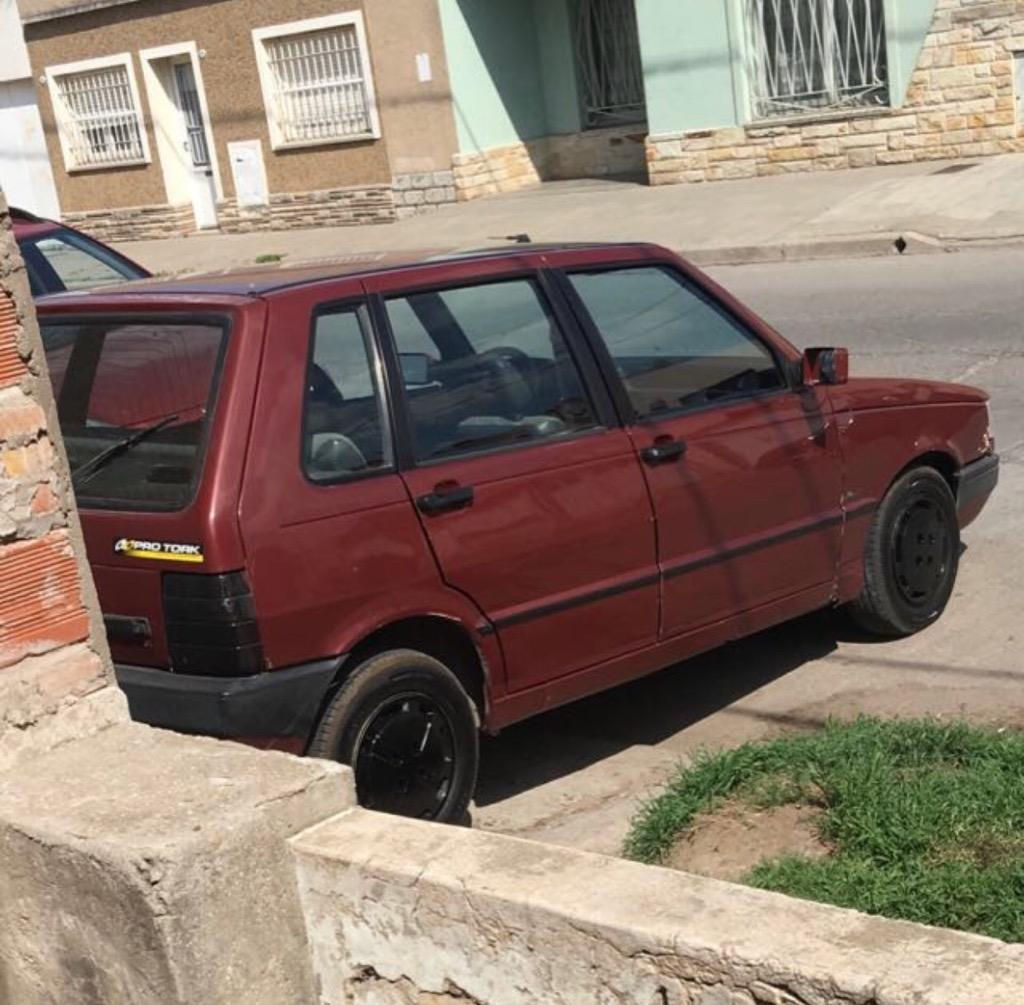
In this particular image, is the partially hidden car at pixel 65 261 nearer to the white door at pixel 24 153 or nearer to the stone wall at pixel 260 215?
the stone wall at pixel 260 215

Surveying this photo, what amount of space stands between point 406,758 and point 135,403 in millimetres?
1323

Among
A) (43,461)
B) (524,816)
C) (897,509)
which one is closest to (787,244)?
(897,509)

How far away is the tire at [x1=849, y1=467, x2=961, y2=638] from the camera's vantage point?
21.0ft

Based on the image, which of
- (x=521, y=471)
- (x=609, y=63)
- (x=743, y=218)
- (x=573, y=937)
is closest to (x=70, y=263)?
(x=521, y=471)

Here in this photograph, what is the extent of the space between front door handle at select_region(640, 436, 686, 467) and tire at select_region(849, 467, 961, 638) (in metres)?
1.13

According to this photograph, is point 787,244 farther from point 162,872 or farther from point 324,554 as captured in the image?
point 162,872

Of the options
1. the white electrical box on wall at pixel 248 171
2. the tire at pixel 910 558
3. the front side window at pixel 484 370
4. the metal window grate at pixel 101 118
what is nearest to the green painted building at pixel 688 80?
the white electrical box on wall at pixel 248 171

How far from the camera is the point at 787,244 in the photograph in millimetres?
17328

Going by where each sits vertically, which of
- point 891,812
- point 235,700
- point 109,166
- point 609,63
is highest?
point 609,63

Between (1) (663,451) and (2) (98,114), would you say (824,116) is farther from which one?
(1) (663,451)

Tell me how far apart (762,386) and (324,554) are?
2062 mm

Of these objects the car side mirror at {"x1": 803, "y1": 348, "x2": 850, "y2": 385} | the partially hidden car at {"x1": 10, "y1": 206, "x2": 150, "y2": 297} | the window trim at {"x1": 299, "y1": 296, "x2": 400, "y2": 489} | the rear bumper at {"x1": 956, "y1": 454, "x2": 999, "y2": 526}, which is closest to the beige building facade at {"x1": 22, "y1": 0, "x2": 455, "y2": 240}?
the partially hidden car at {"x1": 10, "y1": 206, "x2": 150, "y2": 297}

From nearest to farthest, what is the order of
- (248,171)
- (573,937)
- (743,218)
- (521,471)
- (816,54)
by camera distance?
A: (573,937) → (521,471) → (743,218) → (816,54) → (248,171)

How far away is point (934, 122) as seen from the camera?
64.7 feet
